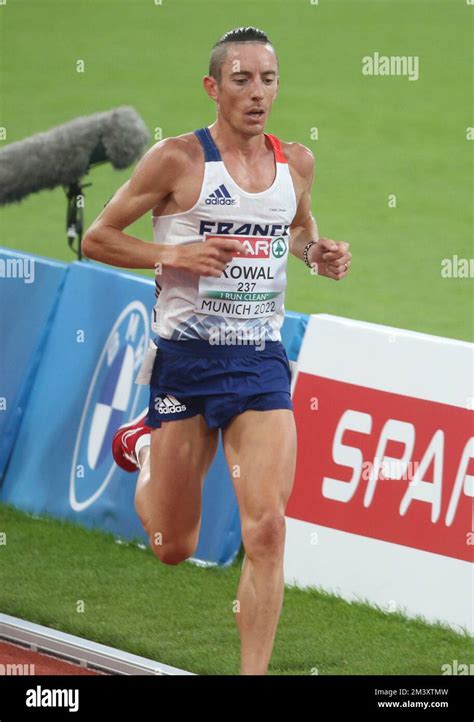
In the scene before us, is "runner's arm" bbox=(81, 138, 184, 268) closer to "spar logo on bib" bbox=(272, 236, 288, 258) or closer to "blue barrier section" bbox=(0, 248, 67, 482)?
"spar logo on bib" bbox=(272, 236, 288, 258)

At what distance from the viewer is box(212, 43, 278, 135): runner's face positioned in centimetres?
593

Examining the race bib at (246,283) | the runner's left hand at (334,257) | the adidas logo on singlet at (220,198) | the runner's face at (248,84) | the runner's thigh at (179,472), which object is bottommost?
the runner's thigh at (179,472)

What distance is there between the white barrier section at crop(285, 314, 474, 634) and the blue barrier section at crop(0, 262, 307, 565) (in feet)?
2.13

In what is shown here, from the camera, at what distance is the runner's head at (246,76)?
593 cm

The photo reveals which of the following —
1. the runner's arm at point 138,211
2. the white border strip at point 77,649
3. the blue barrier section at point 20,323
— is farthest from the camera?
the blue barrier section at point 20,323

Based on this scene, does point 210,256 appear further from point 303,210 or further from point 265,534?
point 265,534

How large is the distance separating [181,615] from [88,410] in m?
1.79

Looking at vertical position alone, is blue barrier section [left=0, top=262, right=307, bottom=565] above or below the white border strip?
above

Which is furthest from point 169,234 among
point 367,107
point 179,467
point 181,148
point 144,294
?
point 367,107

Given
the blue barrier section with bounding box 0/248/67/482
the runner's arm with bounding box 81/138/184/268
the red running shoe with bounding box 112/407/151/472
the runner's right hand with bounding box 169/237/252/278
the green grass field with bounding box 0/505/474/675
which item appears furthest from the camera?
the blue barrier section with bounding box 0/248/67/482

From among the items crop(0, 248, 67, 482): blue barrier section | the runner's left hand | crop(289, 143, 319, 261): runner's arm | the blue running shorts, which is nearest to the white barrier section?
crop(289, 143, 319, 261): runner's arm

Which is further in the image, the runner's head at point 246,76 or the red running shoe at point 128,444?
the red running shoe at point 128,444

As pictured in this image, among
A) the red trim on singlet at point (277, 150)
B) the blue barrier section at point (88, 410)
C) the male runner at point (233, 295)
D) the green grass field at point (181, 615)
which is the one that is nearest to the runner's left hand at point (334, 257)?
the male runner at point (233, 295)

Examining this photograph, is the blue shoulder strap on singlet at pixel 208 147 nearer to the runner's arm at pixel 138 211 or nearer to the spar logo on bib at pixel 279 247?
the runner's arm at pixel 138 211
